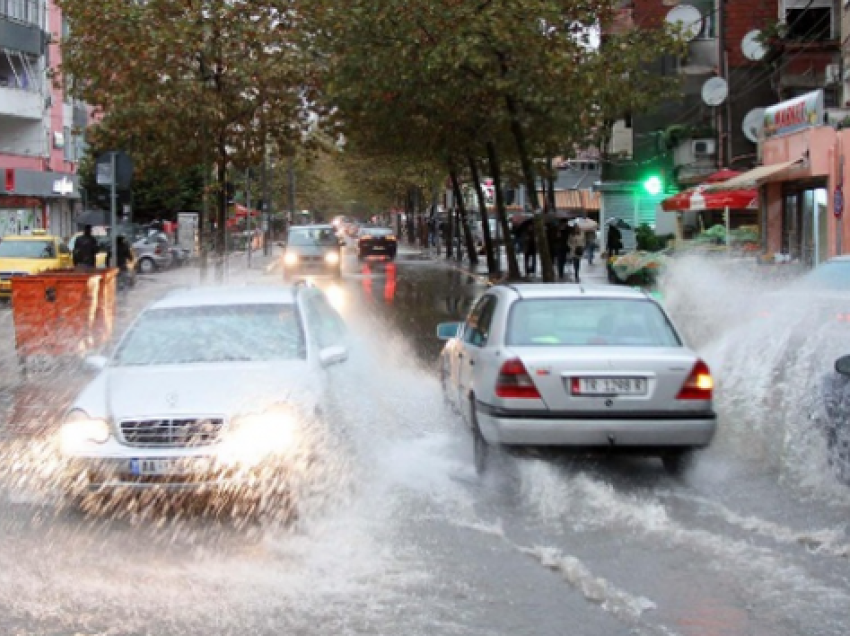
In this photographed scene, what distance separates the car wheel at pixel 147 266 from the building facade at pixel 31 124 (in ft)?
20.5

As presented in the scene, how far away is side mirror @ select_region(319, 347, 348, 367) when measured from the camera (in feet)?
28.1

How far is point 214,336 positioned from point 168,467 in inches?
69.3

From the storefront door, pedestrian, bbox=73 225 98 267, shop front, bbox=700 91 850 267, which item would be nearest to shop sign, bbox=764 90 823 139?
shop front, bbox=700 91 850 267

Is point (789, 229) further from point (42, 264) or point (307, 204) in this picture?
point (307, 204)

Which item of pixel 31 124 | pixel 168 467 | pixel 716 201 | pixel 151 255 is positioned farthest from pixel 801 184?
pixel 31 124

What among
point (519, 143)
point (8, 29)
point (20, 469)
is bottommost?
point (20, 469)

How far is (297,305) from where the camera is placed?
365 inches

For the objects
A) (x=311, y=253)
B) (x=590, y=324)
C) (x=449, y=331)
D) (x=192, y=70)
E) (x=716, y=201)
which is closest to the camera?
(x=590, y=324)

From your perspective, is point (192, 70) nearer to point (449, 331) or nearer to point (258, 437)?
point (449, 331)

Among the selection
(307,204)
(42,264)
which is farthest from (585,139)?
(307,204)

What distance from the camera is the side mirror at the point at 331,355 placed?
8570 millimetres

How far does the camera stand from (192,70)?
24.6 meters

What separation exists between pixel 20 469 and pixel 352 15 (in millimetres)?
15249

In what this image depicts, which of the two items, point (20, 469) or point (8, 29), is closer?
point (20, 469)
